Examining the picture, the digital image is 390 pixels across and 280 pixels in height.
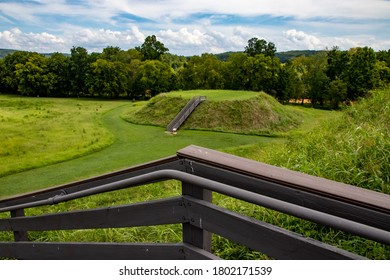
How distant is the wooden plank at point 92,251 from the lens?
183 cm

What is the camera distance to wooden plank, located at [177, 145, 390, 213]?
50.8 inches

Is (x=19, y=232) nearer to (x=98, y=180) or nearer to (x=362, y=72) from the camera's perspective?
(x=98, y=180)

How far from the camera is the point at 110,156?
18266 millimetres

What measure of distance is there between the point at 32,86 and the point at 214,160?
192 ft

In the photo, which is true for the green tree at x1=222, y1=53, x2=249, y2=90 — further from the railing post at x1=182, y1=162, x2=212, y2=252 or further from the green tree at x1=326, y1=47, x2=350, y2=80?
the railing post at x1=182, y1=162, x2=212, y2=252

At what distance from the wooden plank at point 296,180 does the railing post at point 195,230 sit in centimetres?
13

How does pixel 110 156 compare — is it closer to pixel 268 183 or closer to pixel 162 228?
pixel 162 228

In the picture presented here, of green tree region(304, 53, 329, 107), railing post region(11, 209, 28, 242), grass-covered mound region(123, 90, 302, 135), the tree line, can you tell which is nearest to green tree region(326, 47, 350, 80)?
the tree line

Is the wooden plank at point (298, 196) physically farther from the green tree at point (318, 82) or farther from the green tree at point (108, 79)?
the green tree at point (108, 79)

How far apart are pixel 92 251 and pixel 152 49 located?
65728 mm

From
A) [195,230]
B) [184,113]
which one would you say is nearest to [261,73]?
[184,113]

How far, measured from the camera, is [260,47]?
51250mm

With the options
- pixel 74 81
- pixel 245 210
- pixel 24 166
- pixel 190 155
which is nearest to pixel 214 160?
pixel 190 155

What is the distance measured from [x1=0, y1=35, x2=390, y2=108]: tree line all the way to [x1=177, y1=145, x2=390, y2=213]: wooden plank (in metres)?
42.1
